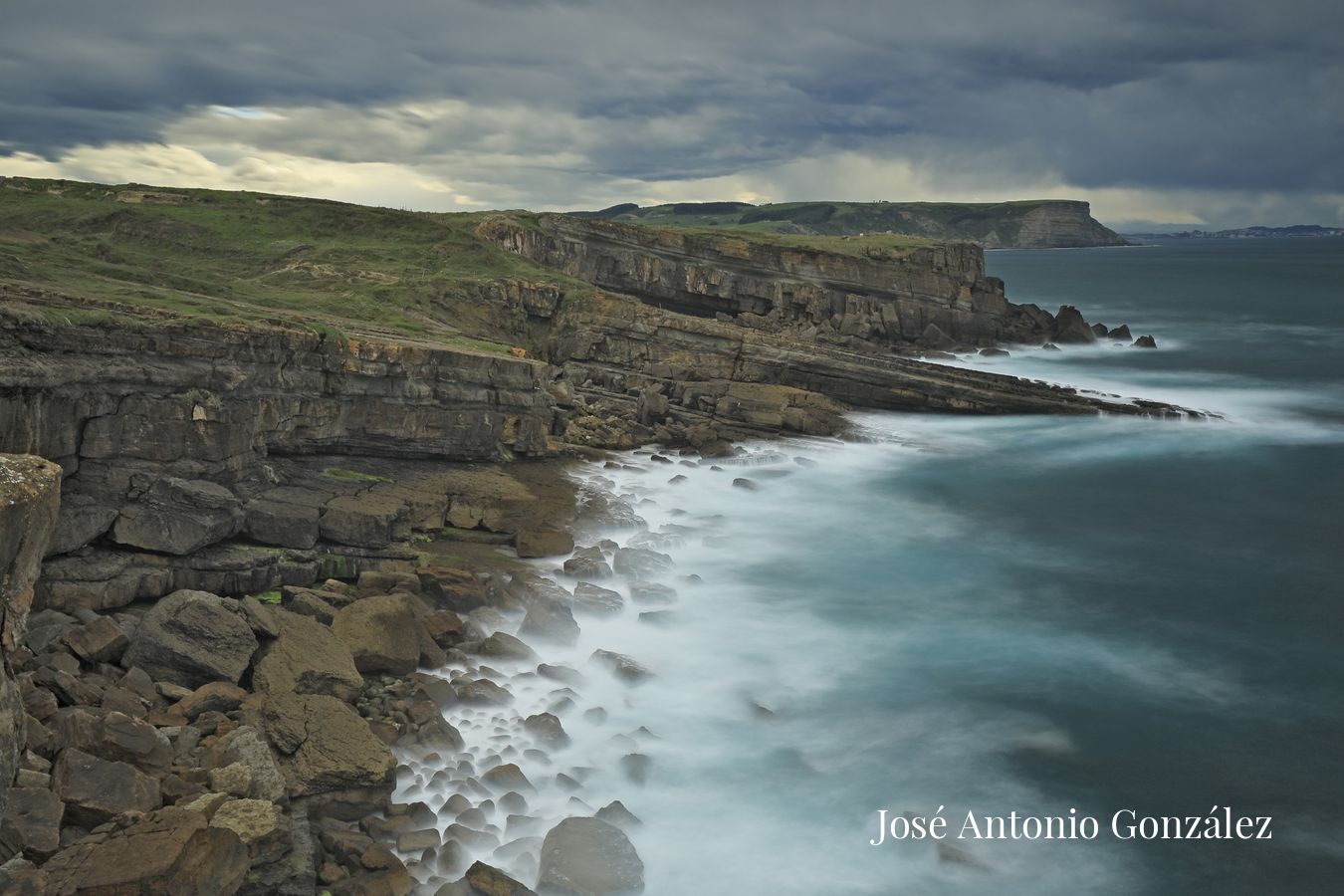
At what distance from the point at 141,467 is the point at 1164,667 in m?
21.1

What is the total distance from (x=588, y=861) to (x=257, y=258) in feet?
134

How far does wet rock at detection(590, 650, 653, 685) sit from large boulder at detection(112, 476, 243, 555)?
7755 millimetres

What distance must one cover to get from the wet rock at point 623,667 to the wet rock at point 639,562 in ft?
13.9

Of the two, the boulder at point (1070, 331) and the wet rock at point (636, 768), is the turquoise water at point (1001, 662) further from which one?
the boulder at point (1070, 331)

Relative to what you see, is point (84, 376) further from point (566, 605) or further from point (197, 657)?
point (566, 605)

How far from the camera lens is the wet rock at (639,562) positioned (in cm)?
2364

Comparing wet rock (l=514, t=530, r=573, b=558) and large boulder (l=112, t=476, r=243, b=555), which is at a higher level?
large boulder (l=112, t=476, r=243, b=555)

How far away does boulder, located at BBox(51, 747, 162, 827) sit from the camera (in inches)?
434

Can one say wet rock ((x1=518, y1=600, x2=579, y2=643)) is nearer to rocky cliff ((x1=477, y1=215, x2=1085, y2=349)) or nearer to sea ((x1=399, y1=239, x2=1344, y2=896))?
sea ((x1=399, y1=239, x2=1344, y2=896))

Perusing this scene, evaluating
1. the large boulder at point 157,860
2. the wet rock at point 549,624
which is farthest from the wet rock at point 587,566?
the large boulder at point 157,860

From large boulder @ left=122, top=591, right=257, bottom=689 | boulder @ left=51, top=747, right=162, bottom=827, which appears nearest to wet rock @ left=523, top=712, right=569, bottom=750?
large boulder @ left=122, top=591, right=257, bottom=689

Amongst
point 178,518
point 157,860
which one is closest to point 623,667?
point 178,518

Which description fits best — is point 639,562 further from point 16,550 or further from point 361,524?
point 16,550

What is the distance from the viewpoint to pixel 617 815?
14.5m
